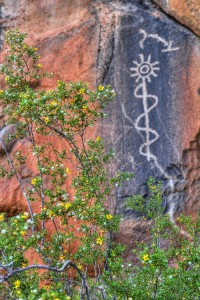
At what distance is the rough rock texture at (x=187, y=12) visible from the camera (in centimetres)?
518

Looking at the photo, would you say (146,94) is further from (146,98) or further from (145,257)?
(145,257)

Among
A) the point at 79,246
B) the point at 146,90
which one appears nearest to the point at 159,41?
the point at 146,90

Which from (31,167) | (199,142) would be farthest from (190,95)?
(31,167)

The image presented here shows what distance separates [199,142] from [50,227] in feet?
6.49

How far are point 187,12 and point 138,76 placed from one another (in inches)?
38.4

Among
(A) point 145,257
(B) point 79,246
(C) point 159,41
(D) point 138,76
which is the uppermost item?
(C) point 159,41

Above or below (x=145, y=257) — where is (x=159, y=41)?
above

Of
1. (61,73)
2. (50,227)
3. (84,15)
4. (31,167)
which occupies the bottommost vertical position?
(50,227)

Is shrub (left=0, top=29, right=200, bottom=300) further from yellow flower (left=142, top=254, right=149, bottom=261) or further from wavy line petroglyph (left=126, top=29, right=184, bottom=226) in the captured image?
wavy line petroglyph (left=126, top=29, right=184, bottom=226)

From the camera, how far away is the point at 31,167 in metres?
5.32

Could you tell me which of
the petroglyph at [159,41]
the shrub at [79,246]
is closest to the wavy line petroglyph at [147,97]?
the petroglyph at [159,41]

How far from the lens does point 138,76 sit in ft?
17.0

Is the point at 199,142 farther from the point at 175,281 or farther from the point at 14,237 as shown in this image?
the point at 14,237

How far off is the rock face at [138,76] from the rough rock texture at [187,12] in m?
0.01
